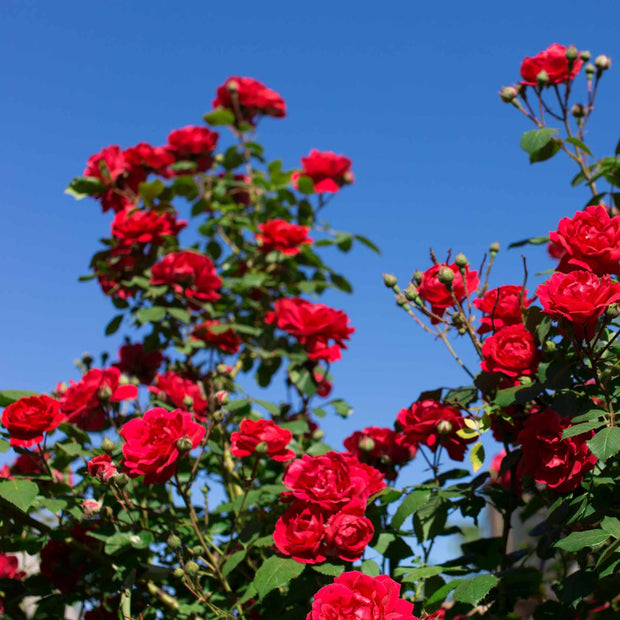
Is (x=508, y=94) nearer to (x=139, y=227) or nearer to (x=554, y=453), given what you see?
(x=554, y=453)

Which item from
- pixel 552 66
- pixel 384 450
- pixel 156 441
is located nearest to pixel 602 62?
pixel 552 66

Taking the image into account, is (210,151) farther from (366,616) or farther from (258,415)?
(366,616)

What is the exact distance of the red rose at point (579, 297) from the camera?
56.4 inches

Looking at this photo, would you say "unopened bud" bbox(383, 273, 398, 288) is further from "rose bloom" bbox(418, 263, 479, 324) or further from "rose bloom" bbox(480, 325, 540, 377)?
"rose bloom" bbox(480, 325, 540, 377)

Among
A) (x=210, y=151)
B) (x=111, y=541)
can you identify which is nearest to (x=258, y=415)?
(x=111, y=541)

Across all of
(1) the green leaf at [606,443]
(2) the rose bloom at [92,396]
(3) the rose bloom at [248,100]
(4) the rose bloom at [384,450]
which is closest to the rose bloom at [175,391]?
(2) the rose bloom at [92,396]

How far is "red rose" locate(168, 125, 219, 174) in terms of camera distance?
11.0ft

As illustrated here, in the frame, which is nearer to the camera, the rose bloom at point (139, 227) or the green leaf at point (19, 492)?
the green leaf at point (19, 492)

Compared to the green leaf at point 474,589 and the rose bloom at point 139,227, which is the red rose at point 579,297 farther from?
the rose bloom at point 139,227

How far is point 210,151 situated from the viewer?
11.2 ft

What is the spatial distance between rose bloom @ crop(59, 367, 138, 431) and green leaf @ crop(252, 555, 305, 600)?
2.41 feet

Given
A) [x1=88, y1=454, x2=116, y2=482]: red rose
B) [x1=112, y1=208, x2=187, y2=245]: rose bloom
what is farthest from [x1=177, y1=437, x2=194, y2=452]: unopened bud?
[x1=112, y1=208, x2=187, y2=245]: rose bloom

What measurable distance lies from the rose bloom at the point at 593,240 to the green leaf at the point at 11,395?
1.44 metres

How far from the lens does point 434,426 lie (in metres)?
1.79
